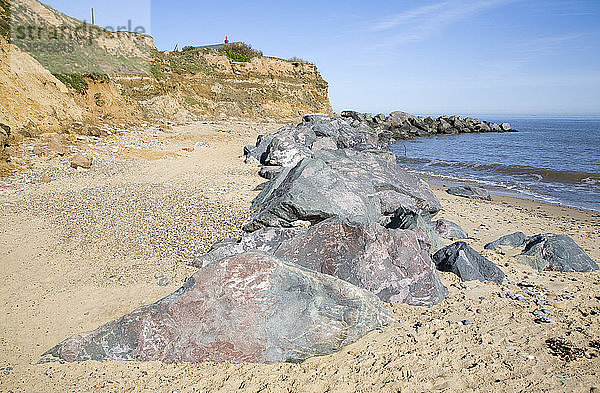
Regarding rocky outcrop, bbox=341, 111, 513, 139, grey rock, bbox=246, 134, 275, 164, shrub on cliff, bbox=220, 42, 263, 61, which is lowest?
grey rock, bbox=246, 134, 275, 164

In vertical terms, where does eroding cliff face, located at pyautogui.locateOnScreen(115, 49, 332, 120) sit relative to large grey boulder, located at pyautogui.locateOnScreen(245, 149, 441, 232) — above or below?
above

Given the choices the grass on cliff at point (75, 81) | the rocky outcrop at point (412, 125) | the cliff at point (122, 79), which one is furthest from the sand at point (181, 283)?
the rocky outcrop at point (412, 125)

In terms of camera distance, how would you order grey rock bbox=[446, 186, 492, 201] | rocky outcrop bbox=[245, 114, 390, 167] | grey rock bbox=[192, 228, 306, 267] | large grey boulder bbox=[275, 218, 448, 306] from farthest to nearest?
rocky outcrop bbox=[245, 114, 390, 167] < grey rock bbox=[446, 186, 492, 201] < grey rock bbox=[192, 228, 306, 267] < large grey boulder bbox=[275, 218, 448, 306]

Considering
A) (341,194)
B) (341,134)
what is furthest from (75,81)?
(341,194)

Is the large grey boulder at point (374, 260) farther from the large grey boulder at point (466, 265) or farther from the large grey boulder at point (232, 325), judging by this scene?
the large grey boulder at point (232, 325)

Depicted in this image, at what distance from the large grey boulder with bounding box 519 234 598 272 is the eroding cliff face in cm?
2237

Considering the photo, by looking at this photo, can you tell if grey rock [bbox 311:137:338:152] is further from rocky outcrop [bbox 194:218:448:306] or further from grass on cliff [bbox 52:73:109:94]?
grass on cliff [bbox 52:73:109:94]

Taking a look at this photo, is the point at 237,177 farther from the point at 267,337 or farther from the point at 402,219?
the point at 267,337

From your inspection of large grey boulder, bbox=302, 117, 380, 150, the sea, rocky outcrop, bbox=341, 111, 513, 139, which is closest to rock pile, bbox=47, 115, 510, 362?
the sea

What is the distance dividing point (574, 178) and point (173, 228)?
1802 cm

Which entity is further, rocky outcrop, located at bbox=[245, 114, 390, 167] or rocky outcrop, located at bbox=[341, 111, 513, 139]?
rocky outcrop, located at bbox=[341, 111, 513, 139]

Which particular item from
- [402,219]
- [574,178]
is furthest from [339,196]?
[574,178]

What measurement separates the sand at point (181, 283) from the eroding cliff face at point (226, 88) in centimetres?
1662

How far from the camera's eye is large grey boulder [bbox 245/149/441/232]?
6312 millimetres
